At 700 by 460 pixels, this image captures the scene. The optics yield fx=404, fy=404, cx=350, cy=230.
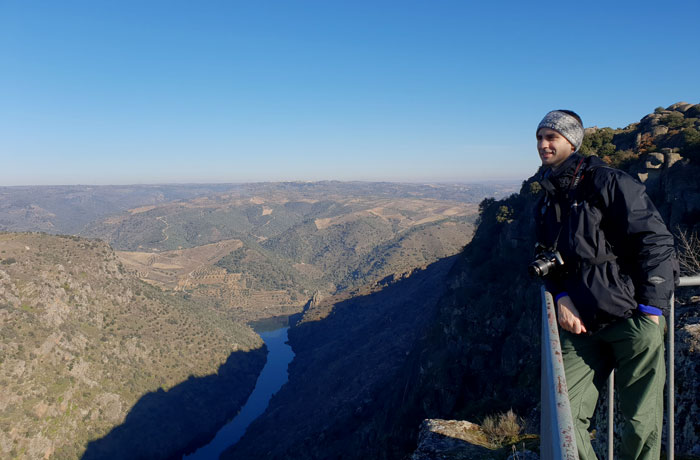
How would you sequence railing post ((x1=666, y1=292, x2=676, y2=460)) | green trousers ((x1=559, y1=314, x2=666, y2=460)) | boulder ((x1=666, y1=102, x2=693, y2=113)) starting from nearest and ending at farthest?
green trousers ((x1=559, y1=314, x2=666, y2=460)) → railing post ((x1=666, y1=292, x2=676, y2=460)) → boulder ((x1=666, y1=102, x2=693, y2=113))

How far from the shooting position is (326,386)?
3233 inches

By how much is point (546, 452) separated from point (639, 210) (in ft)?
6.35

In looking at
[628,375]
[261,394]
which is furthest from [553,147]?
[261,394]

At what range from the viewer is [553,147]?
3.39m

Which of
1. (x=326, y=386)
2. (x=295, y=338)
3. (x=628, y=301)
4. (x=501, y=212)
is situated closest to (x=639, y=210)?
(x=628, y=301)

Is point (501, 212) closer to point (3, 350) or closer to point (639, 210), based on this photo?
point (639, 210)

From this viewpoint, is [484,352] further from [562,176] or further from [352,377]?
[352,377]

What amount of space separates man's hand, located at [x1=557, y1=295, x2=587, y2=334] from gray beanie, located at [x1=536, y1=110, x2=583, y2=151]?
1312mm

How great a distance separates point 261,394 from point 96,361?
155ft

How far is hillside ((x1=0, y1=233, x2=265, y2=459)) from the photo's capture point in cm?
7488

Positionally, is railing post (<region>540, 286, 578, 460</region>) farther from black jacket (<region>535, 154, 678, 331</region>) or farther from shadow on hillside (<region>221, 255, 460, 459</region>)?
shadow on hillside (<region>221, 255, 460, 459</region>)

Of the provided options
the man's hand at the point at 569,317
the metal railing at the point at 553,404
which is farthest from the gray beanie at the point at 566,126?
the metal railing at the point at 553,404

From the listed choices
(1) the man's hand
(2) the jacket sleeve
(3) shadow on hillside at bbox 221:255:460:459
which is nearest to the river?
(3) shadow on hillside at bbox 221:255:460:459

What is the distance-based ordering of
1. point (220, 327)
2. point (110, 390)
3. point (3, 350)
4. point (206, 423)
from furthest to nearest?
point (220, 327)
point (206, 423)
point (110, 390)
point (3, 350)
